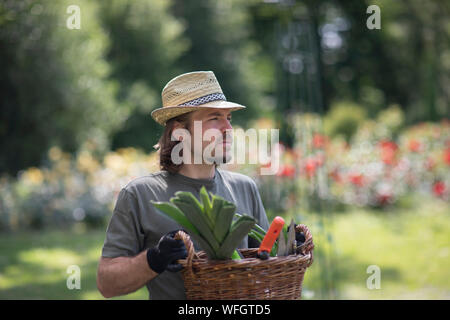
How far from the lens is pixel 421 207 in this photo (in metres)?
7.97

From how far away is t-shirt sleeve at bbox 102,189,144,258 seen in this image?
188cm

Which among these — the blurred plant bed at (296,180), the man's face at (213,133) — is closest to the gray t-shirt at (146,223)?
the man's face at (213,133)

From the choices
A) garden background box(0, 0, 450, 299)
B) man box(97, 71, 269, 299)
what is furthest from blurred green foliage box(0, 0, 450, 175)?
man box(97, 71, 269, 299)

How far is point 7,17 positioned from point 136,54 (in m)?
7.86

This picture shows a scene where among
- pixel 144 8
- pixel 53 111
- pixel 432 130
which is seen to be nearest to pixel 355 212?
pixel 432 130

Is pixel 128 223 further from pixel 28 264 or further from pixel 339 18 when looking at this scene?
pixel 339 18

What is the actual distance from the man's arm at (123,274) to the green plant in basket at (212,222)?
9.0 inches

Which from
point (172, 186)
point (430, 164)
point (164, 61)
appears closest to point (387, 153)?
point (430, 164)

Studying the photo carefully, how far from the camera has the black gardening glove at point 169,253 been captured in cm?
160

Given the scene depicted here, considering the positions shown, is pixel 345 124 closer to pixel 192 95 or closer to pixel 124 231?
pixel 192 95

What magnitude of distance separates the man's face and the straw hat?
0.05 metres

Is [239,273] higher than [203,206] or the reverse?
the reverse

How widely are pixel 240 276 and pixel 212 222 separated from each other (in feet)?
0.59

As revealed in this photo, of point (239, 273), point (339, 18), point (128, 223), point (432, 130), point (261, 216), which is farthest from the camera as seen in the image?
point (339, 18)
